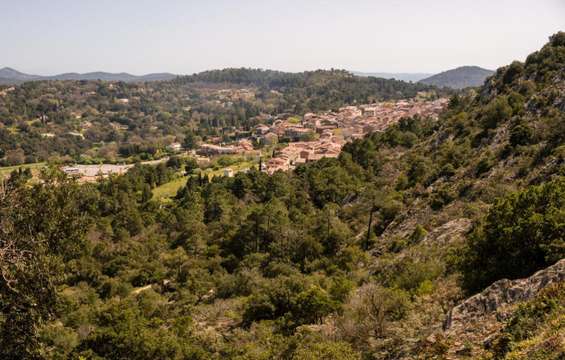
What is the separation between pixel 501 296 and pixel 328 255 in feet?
55.8

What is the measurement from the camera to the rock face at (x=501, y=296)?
8.45m

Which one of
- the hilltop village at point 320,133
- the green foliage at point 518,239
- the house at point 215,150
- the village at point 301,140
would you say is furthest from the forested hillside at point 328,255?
the house at point 215,150

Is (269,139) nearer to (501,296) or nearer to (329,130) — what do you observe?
(329,130)

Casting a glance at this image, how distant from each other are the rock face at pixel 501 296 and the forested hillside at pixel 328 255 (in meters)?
0.39

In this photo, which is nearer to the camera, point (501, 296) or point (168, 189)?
point (501, 296)

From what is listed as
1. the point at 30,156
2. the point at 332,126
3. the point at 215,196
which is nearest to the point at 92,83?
the point at 30,156

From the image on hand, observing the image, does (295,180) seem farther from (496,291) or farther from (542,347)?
(542,347)

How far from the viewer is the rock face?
8.45 meters

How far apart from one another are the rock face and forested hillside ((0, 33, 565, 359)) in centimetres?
39

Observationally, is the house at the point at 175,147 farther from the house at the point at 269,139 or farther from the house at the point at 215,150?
the house at the point at 269,139

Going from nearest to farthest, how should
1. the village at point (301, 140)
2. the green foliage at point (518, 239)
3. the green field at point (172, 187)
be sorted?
1. the green foliage at point (518, 239)
2. the green field at point (172, 187)
3. the village at point (301, 140)

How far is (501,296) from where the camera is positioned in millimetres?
8969

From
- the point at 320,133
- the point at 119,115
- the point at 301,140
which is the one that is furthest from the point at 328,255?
the point at 119,115

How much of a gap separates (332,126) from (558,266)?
99.1 m
